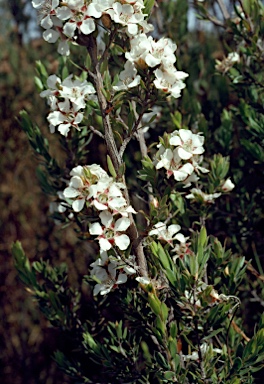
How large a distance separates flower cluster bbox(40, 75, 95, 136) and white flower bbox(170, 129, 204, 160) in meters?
0.23

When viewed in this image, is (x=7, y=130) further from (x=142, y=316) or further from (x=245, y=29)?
(x=142, y=316)

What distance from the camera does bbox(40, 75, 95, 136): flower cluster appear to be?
1.36 metres

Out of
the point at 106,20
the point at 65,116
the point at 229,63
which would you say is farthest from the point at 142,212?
the point at 229,63

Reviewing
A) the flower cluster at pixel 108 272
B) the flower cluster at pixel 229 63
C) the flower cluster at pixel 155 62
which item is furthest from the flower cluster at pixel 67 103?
the flower cluster at pixel 229 63

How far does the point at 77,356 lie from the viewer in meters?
2.00

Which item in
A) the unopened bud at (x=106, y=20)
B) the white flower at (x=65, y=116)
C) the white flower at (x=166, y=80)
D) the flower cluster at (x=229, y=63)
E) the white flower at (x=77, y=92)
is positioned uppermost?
the unopened bud at (x=106, y=20)

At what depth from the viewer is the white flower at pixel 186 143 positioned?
4.32 ft

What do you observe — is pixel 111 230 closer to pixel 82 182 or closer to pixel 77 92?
pixel 82 182

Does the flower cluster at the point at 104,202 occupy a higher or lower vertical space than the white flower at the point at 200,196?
higher

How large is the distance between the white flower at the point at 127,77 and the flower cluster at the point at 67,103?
0.30 feet

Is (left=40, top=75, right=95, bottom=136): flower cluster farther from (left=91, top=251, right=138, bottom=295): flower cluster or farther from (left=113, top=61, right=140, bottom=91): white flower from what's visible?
(left=91, top=251, right=138, bottom=295): flower cluster

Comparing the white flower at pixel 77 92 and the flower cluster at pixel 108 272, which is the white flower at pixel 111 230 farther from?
the white flower at pixel 77 92

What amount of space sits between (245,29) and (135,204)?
3.39ft

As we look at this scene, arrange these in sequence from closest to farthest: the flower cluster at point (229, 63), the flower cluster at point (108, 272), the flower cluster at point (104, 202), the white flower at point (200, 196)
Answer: the flower cluster at point (104, 202) < the flower cluster at point (108, 272) < the white flower at point (200, 196) < the flower cluster at point (229, 63)
